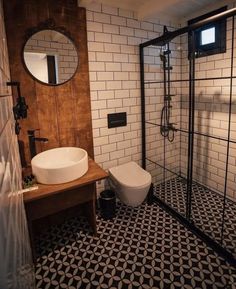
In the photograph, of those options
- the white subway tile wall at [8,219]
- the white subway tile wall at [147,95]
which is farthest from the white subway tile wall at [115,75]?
A: the white subway tile wall at [8,219]

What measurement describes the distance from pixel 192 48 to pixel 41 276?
2.34m

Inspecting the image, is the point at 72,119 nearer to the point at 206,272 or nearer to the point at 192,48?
the point at 192,48

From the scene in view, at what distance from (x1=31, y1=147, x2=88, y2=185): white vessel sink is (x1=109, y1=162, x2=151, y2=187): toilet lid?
0.54 m

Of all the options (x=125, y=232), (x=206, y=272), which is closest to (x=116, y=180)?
(x=125, y=232)

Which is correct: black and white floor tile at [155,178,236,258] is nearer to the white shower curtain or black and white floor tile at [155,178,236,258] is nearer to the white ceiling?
the white shower curtain

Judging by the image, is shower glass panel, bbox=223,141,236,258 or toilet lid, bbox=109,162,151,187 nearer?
shower glass panel, bbox=223,141,236,258

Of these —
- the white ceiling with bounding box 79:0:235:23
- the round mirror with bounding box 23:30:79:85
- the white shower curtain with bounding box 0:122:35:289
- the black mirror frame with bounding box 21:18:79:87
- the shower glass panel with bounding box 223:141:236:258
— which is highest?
the white ceiling with bounding box 79:0:235:23

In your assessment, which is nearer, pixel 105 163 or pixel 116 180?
pixel 116 180

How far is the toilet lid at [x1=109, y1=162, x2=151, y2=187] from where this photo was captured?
7.33ft

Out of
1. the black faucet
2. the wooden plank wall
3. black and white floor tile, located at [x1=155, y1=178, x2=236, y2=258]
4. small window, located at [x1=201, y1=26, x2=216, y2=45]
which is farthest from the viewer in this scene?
small window, located at [x1=201, y1=26, x2=216, y2=45]

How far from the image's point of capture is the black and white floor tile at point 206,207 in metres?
2.14

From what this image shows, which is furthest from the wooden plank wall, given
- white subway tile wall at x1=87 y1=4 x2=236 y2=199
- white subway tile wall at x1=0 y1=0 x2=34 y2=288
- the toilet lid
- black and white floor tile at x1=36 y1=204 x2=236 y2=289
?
white subway tile wall at x1=0 y1=0 x2=34 y2=288

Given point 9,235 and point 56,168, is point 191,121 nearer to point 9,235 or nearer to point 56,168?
point 56,168

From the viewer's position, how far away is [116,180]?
92.4 inches
